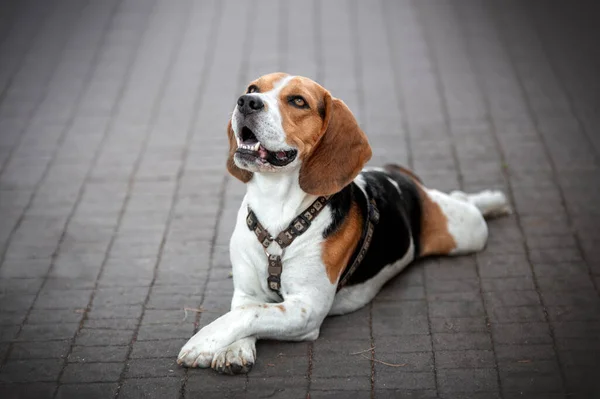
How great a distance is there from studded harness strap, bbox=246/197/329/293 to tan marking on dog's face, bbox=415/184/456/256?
3.68 feet

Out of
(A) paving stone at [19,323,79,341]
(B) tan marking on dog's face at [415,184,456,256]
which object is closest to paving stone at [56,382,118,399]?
(A) paving stone at [19,323,79,341]

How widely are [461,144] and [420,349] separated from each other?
9.85 ft

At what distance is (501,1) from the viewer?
36.4ft

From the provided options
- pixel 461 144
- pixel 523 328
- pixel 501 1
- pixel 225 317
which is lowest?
pixel 501 1

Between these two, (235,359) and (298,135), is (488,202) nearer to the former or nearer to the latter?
(298,135)

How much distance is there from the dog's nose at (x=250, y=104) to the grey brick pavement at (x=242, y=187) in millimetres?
1492

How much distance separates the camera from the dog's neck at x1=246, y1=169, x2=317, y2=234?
514cm

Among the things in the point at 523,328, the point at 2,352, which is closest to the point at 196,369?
the point at 2,352

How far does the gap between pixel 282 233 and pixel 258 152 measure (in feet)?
1.87

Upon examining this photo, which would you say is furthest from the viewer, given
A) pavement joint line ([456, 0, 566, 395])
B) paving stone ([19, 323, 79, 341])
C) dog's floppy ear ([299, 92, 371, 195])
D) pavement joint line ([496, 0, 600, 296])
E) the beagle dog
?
pavement joint line ([496, 0, 600, 296])

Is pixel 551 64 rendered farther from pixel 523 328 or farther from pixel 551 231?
pixel 523 328

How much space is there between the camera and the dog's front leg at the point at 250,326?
507cm

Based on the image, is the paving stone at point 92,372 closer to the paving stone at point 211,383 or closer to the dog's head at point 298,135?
the paving stone at point 211,383

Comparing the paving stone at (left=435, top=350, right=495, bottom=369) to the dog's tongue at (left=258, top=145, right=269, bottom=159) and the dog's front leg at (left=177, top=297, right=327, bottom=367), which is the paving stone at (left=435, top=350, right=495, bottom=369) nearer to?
the dog's front leg at (left=177, top=297, right=327, bottom=367)
